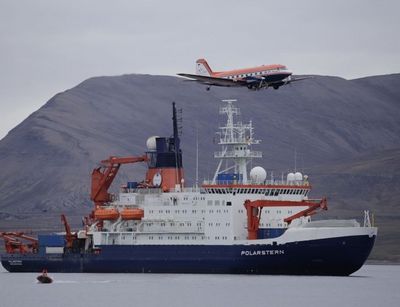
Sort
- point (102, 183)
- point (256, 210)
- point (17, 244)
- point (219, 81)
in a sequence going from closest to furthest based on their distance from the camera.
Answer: point (256, 210), point (219, 81), point (102, 183), point (17, 244)

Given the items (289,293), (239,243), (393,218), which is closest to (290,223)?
(239,243)

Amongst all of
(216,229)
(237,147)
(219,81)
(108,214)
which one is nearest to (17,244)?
(108,214)

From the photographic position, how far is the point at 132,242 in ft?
243

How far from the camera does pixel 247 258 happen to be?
6981 cm

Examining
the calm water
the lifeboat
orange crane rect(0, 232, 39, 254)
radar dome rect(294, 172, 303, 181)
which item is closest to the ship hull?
the calm water

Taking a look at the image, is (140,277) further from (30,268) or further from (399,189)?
(399,189)

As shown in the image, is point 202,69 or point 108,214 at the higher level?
point 202,69

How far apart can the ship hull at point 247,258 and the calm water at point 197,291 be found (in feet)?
1.75

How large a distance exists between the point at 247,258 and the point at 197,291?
6.79 m

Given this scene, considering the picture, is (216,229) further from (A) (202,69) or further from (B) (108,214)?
(A) (202,69)

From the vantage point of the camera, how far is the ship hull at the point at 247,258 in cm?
6869

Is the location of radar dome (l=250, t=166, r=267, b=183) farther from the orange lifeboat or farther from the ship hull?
the orange lifeboat

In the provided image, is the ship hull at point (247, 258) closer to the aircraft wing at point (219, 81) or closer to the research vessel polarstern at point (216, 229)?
the research vessel polarstern at point (216, 229)

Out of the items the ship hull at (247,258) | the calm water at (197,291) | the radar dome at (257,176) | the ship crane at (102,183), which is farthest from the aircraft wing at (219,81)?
the calm water at (197,291)
